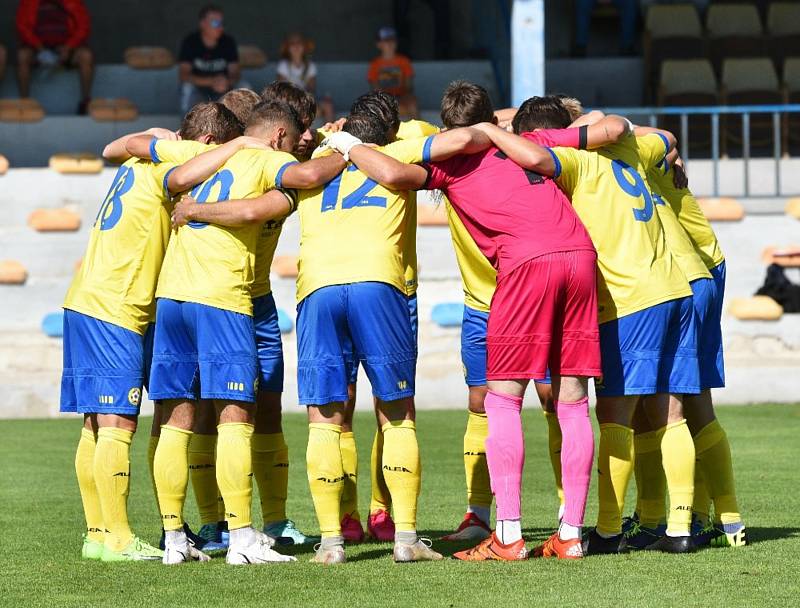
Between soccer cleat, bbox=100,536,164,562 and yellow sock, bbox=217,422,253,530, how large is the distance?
434mm

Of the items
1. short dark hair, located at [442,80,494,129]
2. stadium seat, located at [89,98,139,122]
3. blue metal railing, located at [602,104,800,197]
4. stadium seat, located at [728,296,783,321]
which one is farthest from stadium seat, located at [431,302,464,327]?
short dark hair, located at [442,80,494,129]

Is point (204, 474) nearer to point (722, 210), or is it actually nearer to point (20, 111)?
point (722, 210)

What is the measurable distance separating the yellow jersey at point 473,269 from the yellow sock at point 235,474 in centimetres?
128

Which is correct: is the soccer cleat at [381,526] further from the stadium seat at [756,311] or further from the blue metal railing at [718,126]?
the blue metal railing at [718,126]

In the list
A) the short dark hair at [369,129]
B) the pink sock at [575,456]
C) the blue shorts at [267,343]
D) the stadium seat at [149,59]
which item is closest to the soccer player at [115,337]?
the blue shorts at [267,343]

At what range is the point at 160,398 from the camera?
19.3 feet

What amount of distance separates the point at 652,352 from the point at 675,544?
0.78m

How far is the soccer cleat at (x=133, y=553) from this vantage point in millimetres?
5980

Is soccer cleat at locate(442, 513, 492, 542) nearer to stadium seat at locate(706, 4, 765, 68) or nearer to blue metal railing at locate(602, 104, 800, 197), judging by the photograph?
blue metal railing at locate(602, 104, 800, 197)

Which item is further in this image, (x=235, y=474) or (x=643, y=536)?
(x=643, y=536)

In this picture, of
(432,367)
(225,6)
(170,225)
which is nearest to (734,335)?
(432,367)

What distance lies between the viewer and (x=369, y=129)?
612 cm

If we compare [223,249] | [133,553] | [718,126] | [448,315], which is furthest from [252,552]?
[718,126]

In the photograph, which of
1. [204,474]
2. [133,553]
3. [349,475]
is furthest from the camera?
[349,475]
